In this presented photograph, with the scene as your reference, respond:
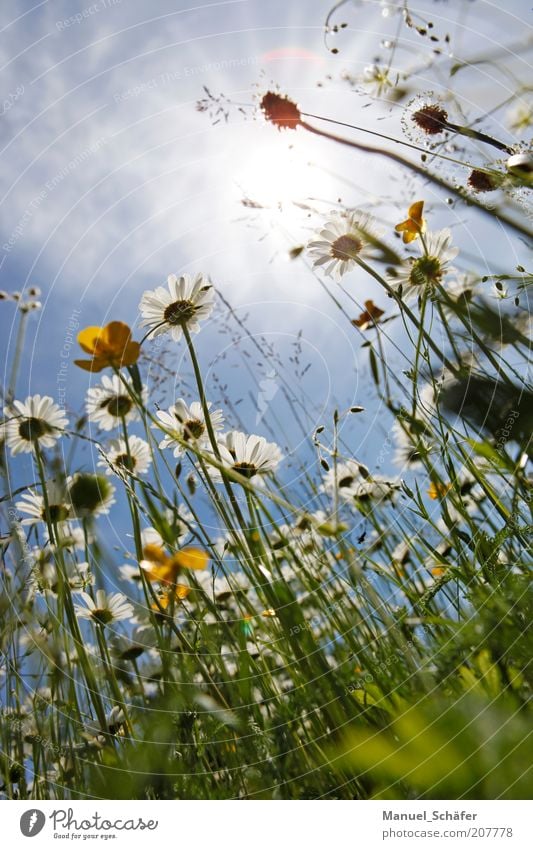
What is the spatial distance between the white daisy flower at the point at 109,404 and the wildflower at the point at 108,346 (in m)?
0.11

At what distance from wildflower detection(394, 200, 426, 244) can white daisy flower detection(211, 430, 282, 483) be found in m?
0.32

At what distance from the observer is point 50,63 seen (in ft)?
2.54

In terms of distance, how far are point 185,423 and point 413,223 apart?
383 mm

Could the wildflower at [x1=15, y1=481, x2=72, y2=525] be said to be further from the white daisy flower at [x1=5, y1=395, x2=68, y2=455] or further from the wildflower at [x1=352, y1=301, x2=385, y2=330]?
the wildflower at [x1=352, y1=301, x2=385, y2=330]

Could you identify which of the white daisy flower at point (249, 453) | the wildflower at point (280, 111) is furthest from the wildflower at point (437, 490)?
the wildflower at point (280, 111)

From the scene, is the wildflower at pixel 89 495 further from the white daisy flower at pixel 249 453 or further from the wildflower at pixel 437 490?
the wildflower at pixel 437 490

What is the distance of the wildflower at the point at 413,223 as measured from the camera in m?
0.73

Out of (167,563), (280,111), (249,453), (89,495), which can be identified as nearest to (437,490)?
(249,453)

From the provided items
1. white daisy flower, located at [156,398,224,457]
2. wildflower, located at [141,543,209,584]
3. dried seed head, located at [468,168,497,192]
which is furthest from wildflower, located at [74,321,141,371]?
dried seed head, located at [468,168,497,192]

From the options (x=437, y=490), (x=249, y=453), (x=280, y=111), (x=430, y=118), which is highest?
(x=280, y=111)

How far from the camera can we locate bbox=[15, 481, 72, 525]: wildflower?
732 mm

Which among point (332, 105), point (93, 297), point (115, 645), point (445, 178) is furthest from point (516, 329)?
point (115, 645)

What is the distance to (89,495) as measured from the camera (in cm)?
74

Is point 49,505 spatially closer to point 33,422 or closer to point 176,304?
point 33,422
